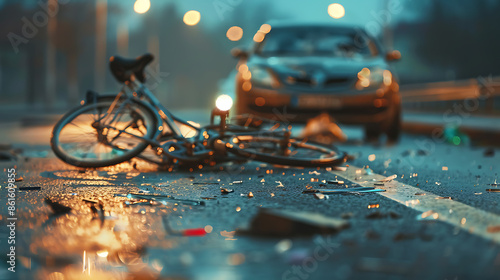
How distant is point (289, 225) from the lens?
4.05 m

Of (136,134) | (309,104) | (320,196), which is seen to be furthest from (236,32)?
(320,196)

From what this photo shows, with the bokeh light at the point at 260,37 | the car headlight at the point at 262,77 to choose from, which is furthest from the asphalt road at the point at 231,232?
the bokeh light at the point at 260,37

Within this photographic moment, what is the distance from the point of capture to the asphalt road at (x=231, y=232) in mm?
3230

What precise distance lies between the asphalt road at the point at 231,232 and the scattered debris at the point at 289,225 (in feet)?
0.15

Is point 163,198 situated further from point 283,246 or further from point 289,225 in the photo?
point 283,246

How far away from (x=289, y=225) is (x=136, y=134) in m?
3.32

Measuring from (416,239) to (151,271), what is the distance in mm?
1407

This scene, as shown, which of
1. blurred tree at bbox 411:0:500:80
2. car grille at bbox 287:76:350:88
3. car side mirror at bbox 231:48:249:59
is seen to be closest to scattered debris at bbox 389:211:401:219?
car grille at bbox 287:76:350:88

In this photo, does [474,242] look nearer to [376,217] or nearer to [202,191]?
[376,217]

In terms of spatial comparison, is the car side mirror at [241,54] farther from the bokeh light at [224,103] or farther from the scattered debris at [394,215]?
the scattered debris at [394,215]

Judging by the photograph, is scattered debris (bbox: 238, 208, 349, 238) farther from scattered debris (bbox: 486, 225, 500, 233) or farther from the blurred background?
the blurred background

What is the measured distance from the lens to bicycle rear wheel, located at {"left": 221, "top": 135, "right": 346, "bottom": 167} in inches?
279

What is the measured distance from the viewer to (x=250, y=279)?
305cm

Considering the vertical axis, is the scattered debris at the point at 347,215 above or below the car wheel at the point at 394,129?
below
